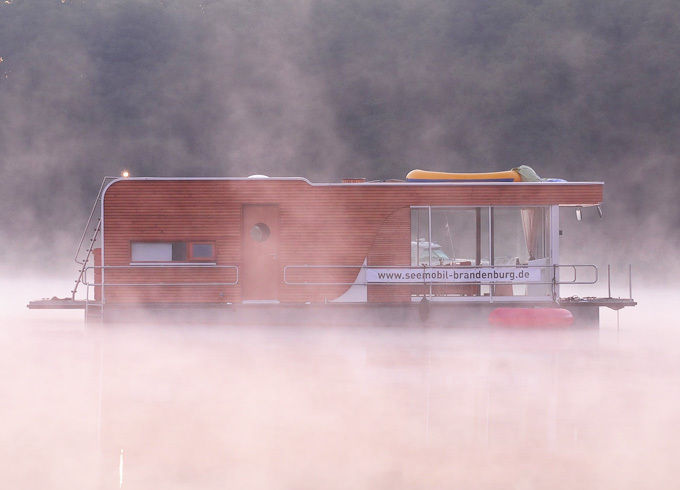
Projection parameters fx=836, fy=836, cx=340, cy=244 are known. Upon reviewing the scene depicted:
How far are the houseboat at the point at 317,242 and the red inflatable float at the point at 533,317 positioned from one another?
2.97 ft

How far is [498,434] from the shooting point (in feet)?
26.8

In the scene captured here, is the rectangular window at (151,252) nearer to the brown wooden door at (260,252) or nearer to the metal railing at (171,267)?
the metal railing at (171,267)

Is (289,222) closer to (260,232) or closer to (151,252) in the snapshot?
(260,232)

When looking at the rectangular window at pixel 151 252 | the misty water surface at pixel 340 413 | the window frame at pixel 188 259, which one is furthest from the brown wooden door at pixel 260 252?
the misty water surface at pixel 340 413

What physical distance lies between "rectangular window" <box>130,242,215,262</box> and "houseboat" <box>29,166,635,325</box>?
2 centimetres

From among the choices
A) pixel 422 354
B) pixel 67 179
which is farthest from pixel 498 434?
pixel 67 179

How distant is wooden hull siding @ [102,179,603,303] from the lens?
19.8m

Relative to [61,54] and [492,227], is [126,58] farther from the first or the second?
[492,227]

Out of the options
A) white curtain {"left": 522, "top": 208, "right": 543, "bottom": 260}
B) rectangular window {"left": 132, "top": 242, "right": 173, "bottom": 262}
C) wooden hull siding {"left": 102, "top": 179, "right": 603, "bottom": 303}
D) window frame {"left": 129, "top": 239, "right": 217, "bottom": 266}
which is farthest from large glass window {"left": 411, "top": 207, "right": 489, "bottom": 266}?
rectangular window {"left": 132, "top": 242, "right": 173, "bottom": 262}

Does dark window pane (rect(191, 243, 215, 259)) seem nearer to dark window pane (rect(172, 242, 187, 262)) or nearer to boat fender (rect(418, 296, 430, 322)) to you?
dark window pane (rect(172, 242, 187, 262))

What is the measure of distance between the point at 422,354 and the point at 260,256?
6.36m

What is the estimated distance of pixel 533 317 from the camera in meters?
18.7

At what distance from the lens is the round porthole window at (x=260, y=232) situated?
792 inches

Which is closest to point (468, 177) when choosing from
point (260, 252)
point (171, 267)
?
point (260, 252)
